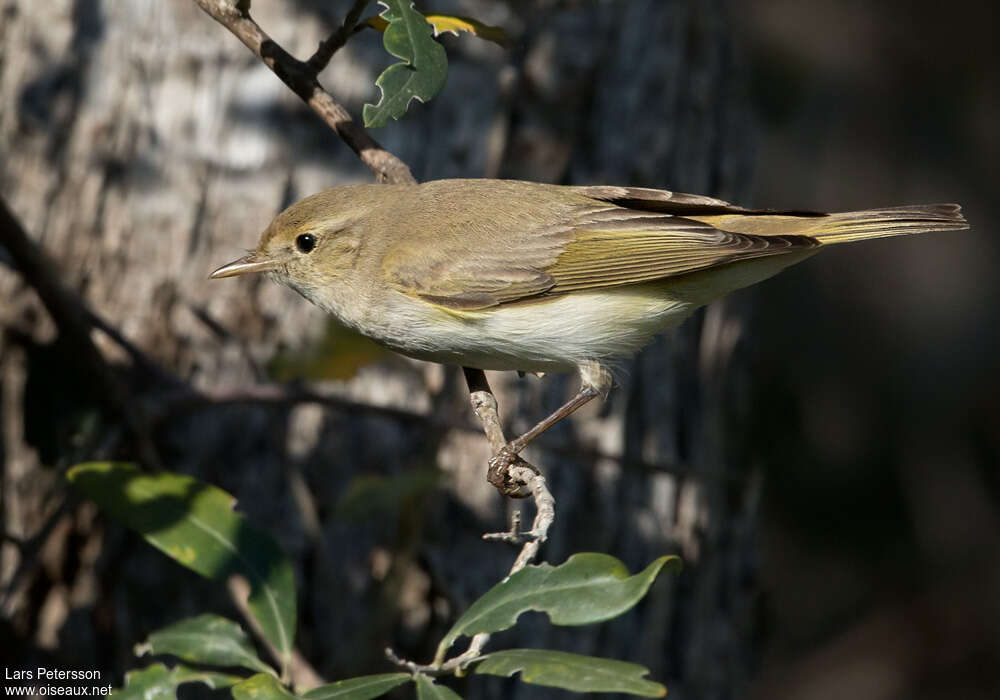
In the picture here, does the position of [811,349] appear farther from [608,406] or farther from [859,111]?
[608,406]

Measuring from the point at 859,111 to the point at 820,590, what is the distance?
4.28 metres

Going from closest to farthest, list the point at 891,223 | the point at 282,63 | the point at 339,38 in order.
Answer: the point at 339,38, the point at 282,63, the point at 891,223

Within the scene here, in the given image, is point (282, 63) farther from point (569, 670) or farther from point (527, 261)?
point (569, 670)

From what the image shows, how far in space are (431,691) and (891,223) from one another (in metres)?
1.92

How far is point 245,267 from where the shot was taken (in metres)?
3.28

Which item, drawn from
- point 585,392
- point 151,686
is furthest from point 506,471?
point 151,686

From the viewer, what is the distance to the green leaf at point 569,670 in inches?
78.5

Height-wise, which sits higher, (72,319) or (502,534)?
(72,319)

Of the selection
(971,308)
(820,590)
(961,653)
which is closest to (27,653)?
(820,590)

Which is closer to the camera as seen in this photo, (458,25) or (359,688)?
(359,688)

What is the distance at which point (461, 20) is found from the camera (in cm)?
271

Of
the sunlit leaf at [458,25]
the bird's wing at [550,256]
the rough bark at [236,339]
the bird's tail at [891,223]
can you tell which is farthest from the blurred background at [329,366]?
the bird's tail at [891,223]

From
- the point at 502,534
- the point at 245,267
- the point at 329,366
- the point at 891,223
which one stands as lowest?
the point at 502,534

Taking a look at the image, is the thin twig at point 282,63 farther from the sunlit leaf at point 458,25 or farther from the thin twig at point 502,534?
the thin twig at point 502,534
